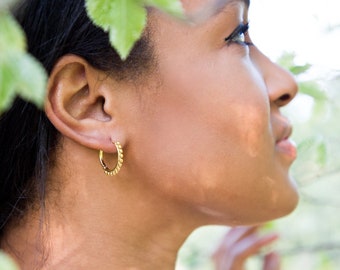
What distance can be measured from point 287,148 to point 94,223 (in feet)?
1.60

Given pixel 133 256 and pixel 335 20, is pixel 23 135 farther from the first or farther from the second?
pixel 335 20

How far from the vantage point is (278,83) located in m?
1.84

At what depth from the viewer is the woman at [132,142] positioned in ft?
5.61

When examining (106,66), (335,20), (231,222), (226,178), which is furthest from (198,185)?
(335,20)

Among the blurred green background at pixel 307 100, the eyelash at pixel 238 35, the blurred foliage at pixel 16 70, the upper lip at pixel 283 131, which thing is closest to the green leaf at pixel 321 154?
the blurred green background at pixel 307 100

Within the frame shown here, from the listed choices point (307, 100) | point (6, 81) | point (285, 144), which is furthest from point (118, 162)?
point (307, 100)

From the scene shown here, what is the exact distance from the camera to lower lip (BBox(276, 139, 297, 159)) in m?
1.83

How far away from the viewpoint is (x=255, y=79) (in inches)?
70.9

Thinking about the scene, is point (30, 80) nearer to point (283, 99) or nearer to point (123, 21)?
point (123, 21)

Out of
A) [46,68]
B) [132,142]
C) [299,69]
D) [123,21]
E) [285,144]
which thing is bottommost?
[299,69]

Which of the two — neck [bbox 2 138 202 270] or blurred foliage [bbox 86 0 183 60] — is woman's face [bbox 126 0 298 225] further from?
blurred foliage [bbox 86 0 183 60]

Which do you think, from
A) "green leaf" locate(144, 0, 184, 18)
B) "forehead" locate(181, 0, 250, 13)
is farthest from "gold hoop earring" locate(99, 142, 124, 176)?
"green leaf" locate(144, 0, 184, 18)

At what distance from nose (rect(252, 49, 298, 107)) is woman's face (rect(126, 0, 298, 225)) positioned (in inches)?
0.9

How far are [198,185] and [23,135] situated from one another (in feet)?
1.38
